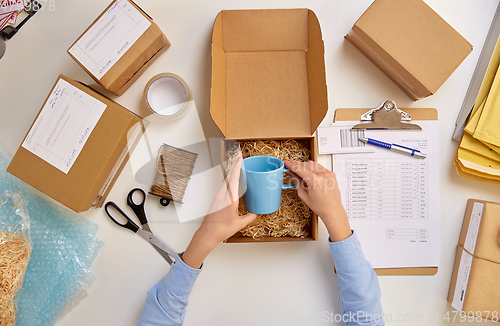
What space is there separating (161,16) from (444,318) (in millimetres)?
1466

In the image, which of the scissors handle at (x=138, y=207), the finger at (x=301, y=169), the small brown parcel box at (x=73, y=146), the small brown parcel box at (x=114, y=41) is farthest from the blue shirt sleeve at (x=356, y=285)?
the small brown parcel box at (x=114, y=41)

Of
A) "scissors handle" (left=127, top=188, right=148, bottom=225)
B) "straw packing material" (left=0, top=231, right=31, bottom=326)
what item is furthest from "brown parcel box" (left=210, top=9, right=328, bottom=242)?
"straw packing material" (left=0, top=231, right=31, bottom=326)

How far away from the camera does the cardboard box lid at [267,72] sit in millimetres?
899

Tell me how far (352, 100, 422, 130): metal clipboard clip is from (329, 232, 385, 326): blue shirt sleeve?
39cm

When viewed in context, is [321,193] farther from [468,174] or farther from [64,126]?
[64,126]

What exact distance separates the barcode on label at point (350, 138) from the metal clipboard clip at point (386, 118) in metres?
0.02

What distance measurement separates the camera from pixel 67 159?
0.85 metres

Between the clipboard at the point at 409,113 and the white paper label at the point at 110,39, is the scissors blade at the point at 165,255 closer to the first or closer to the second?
the white paper label at the point at 110,39

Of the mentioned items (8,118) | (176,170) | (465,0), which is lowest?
(176,170)

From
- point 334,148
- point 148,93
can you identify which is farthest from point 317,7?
point 148,93

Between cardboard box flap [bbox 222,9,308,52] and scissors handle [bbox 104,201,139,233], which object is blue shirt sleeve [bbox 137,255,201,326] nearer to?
scissors handle [bbox 104,201,139,233]

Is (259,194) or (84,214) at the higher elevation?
(259,194)

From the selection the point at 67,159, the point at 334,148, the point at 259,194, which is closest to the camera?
the point at 259,194

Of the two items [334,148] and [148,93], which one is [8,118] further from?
[334,148]
